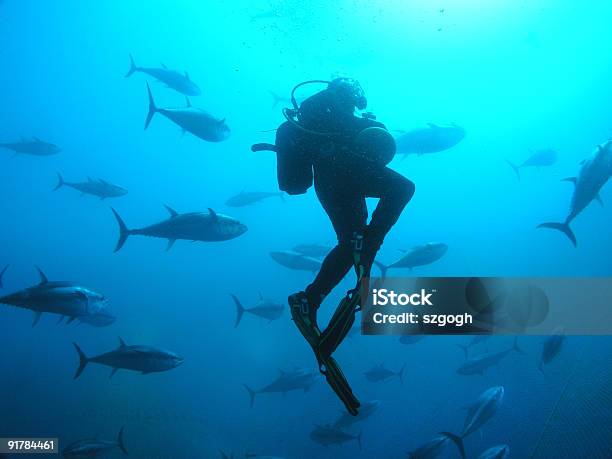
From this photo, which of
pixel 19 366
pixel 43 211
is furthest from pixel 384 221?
pixel 43 211

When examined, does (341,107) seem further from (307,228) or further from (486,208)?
(486,208)

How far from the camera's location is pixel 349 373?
18812 millimetres

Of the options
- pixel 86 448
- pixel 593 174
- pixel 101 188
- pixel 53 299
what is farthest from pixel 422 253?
pixel 101 188

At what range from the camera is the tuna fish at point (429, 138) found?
7645 mm

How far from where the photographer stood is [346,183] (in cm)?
327

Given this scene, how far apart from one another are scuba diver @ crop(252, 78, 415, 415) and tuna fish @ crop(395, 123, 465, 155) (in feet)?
15.1

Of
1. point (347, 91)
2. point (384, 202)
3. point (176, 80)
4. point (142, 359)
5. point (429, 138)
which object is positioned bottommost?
point (142, 359)

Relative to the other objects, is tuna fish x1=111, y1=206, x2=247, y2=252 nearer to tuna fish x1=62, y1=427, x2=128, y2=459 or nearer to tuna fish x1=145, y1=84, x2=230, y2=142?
tuna fish x1=145, y1=84, x2=230, y2=142

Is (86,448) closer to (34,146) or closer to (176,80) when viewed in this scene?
(176,80)

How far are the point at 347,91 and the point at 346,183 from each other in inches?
28.6

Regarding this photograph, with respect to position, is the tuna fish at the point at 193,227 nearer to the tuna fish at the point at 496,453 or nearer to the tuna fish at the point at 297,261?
the tuna fish at the point at 297,261

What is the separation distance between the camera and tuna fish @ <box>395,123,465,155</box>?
7.64 meters

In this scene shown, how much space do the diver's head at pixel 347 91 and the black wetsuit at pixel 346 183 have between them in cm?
5

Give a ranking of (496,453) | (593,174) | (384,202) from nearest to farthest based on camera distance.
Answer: (384,202) < (593,174) < (496,453)
